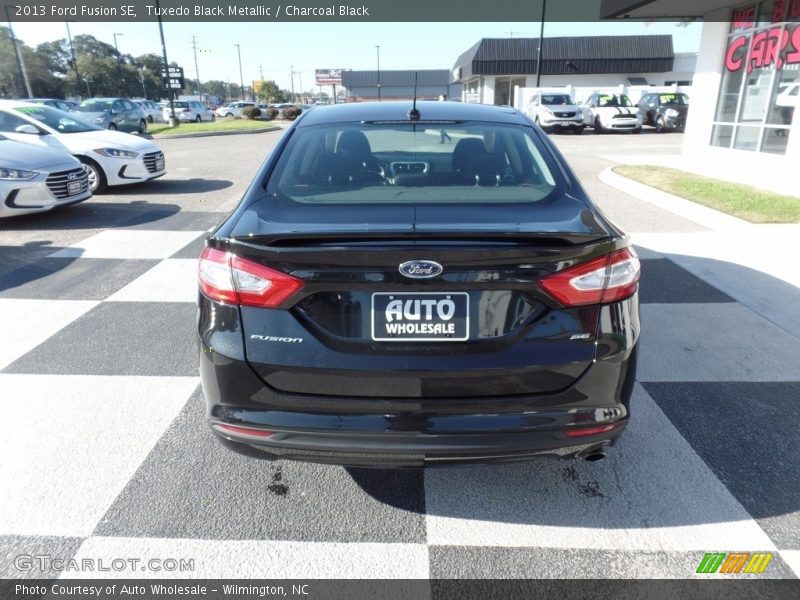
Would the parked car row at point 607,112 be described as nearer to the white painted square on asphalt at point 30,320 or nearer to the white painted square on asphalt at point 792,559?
the white painted square on asphalt at point 30,320

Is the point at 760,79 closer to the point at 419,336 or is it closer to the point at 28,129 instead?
the point at 419,336

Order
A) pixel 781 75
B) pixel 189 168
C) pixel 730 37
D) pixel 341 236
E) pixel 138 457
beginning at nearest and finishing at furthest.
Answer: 1. pixel 341 236
2. pixel 138 457
3. pixel 781 75
4. pixel 730 37
5. pixel 189 168

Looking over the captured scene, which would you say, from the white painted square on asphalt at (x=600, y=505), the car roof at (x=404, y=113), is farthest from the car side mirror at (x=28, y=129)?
the white painted square on asphalt at (x=600, y=505)

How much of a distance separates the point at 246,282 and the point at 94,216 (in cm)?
744

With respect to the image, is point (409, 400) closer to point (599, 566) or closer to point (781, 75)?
point (599, 566)

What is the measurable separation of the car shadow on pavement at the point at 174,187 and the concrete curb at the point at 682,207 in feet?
24.9

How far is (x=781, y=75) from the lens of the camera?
11.1 metres

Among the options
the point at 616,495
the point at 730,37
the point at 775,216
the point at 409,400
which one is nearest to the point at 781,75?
the point at 730,37

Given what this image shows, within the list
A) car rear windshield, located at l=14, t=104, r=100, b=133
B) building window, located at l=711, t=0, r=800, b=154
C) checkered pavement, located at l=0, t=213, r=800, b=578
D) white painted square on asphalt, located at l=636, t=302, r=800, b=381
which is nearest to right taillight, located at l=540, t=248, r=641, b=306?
checkered pavement, located at l=0, t=213, r=800, b=578

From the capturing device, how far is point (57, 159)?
25.8ft

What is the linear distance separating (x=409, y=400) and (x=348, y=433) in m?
0.25

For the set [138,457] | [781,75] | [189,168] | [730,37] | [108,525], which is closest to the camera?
[108,525]

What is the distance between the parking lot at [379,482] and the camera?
2.24 m

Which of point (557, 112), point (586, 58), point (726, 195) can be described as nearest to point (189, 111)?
point (557, 112)
